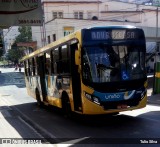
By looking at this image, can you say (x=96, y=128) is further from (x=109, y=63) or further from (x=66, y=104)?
(x=66, y=104)

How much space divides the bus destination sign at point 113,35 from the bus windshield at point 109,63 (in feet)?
0.98

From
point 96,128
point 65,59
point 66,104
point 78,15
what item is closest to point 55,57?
point 65,59

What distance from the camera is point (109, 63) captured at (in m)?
10.8

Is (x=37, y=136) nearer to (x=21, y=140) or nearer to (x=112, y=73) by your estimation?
(x=21, y=140)

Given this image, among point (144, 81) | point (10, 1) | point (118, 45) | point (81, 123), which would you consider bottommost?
point (81, 123)

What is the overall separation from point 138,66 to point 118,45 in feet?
3.20

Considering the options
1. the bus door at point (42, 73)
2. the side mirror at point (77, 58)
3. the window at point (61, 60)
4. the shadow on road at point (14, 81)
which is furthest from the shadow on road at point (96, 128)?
the shadow on road at point (14, 81)

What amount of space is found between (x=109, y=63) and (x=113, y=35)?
943mm

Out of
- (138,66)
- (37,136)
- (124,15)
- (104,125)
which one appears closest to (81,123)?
(104,125)

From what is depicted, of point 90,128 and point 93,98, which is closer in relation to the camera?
point 93,98

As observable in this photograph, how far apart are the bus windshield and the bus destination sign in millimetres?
300

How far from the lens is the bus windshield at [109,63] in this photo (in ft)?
35.2

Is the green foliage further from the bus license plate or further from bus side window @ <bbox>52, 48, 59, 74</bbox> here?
the bus license plate

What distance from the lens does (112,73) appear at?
1084cm
